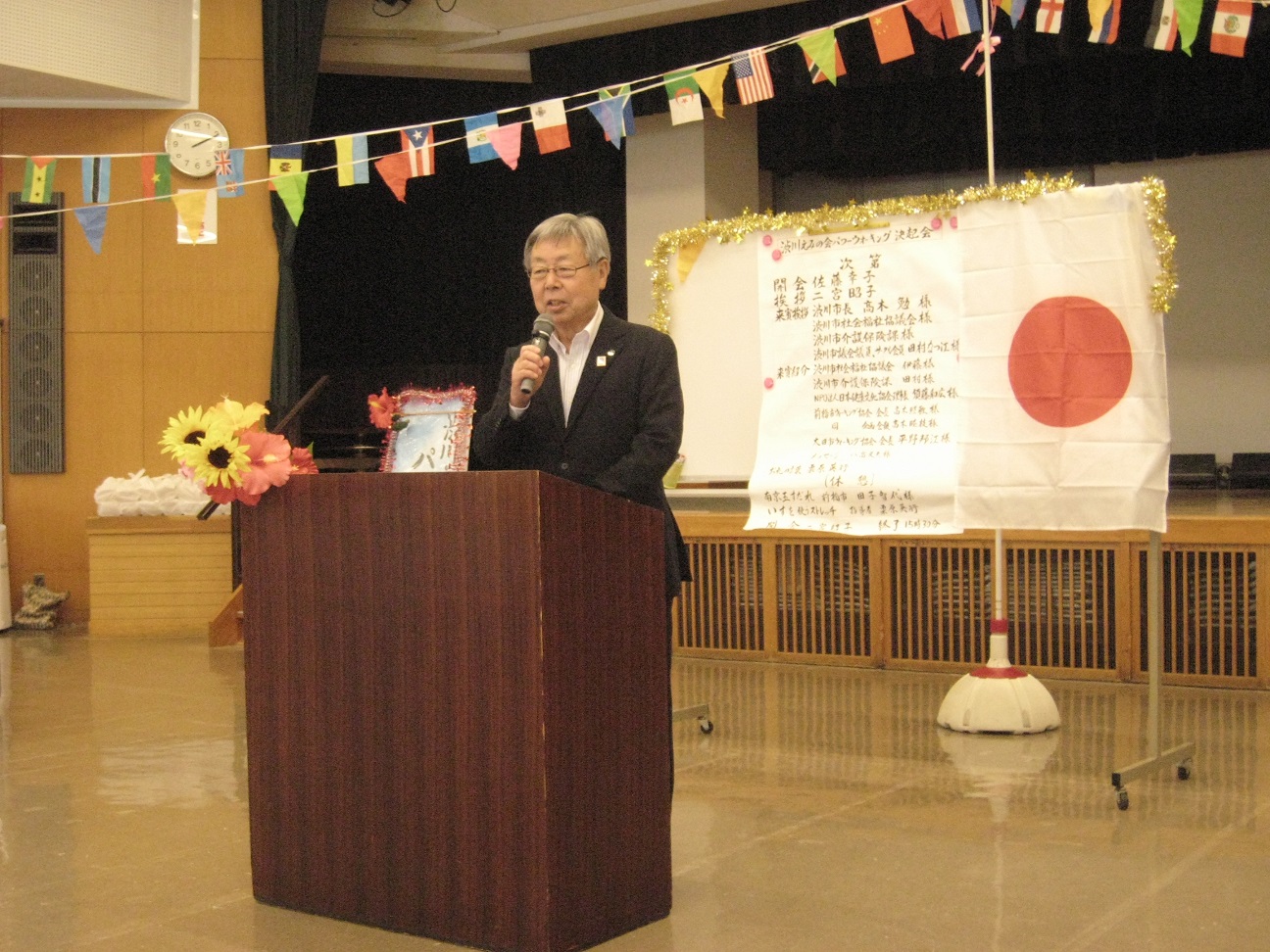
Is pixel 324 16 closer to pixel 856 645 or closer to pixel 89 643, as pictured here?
pixel 89 643

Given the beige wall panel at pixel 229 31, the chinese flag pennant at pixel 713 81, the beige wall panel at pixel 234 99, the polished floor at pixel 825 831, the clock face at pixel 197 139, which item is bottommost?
the polished floor at pixel 825 831

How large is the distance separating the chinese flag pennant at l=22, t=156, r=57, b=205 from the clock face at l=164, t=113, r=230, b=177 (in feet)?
5.82

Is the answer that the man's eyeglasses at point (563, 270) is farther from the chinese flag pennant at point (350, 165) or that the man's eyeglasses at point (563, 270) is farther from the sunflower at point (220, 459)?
the chinese flag pennant at point (350, 165)

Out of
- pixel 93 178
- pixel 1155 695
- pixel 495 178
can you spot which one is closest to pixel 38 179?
pixel 93 178

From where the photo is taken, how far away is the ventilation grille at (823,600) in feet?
18.3

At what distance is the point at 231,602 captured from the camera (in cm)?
674

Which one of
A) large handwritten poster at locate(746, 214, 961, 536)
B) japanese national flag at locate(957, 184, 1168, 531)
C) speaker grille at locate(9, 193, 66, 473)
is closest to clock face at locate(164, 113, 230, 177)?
speaker grille at locate(9, 193, 66, 473)

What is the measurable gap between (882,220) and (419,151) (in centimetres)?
232

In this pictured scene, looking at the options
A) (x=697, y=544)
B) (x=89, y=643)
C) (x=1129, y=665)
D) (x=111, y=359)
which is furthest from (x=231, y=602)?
(x=1129, y=665)

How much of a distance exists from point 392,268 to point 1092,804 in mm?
7127

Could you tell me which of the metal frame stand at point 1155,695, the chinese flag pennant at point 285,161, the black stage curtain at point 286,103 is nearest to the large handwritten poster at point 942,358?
the metal frame stand at point 1155,695

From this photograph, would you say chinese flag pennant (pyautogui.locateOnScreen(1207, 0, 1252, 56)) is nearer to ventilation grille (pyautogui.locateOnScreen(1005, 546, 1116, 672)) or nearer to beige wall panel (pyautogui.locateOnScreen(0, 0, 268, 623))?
ventilation grille (pyautogui.locateOnScreen(1005, 546, 1116, 672))

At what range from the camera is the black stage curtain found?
772 cm

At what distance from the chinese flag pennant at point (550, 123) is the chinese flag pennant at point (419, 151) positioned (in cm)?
47
